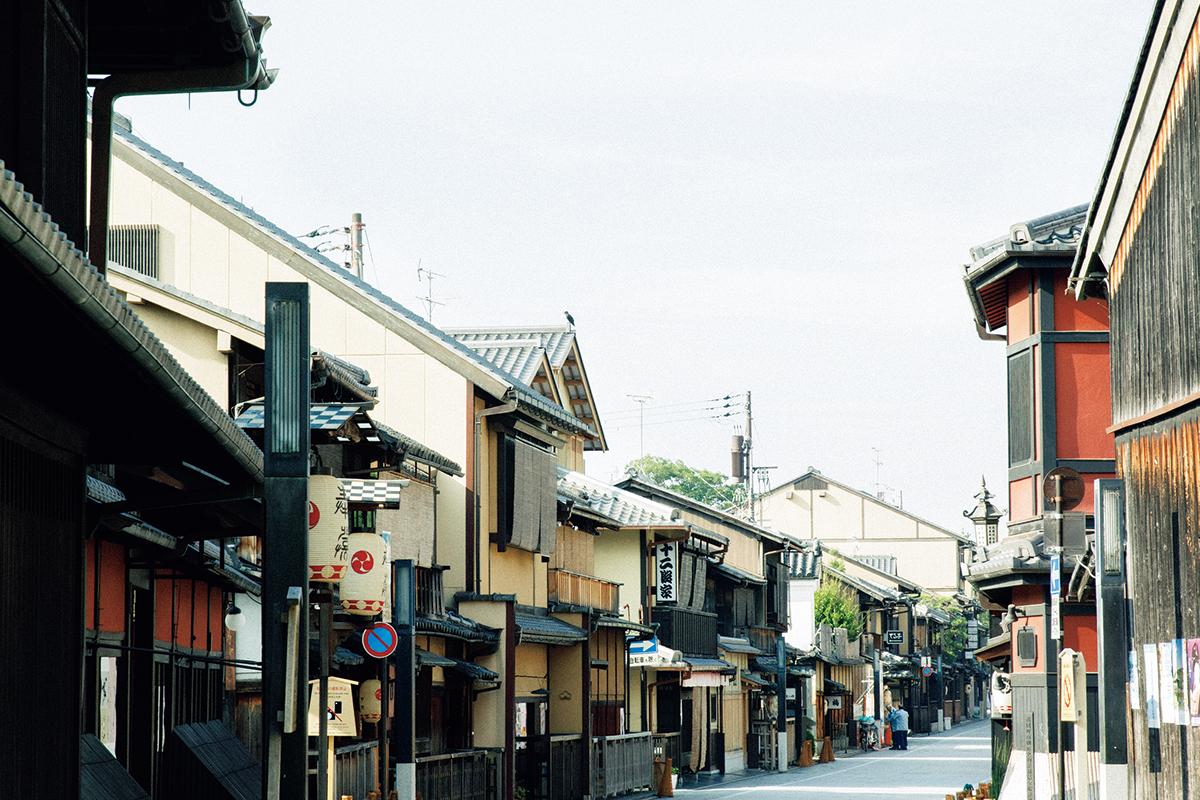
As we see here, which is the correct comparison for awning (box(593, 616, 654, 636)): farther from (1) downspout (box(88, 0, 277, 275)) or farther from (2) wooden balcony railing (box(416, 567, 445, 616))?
(1) downspout (box(88, 0, 277, 275))

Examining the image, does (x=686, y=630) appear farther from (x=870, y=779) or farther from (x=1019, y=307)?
(x=1019, y=307)

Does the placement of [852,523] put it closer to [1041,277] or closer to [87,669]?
[1041,277]

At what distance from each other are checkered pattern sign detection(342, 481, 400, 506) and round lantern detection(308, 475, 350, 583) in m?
2.26

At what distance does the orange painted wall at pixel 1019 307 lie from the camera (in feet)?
81.6

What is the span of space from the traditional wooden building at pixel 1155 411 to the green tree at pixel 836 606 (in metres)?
55.1

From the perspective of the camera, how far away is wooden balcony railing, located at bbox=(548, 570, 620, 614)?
3594 centimetres

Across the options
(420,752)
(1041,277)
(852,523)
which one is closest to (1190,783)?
(1041,277)

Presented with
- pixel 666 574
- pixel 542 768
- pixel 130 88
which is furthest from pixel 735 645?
pixel 130 88

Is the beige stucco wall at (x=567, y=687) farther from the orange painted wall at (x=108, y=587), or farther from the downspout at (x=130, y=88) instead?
the downspout at (x=130, y=88)

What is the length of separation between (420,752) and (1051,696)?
439 inches

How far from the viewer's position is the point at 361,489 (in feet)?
61.8

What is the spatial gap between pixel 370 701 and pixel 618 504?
1806 cm

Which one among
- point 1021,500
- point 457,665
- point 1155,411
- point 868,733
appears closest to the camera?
point 1155,411

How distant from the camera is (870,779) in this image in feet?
142
